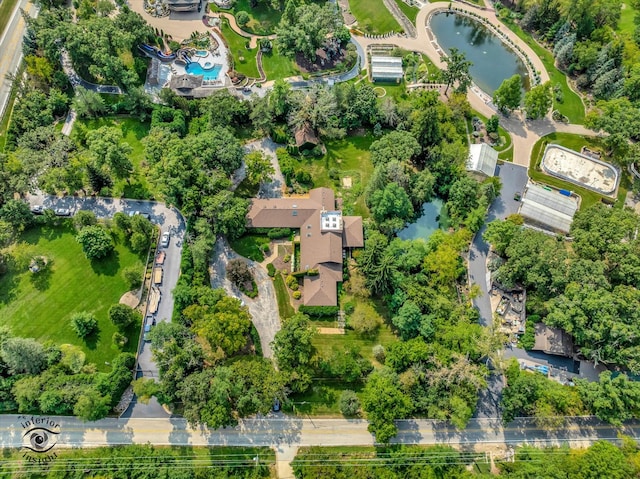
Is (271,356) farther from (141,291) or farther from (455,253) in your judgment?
(455,253)

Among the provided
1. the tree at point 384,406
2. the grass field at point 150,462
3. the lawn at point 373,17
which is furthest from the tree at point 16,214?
the lawn at point 373,17

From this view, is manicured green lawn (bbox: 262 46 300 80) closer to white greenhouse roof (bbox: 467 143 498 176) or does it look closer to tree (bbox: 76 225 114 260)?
white greenhouse roof (bbox: 467 143 498 176)

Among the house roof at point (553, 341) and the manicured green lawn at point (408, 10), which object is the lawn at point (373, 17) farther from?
the house roof at point (553, 341)

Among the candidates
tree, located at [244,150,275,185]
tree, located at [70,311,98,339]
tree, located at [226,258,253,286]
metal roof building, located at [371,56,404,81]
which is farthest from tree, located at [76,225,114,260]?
metal roof building, located at [371,56,404,81]

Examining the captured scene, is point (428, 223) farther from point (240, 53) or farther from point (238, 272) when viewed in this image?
point (240, 53)

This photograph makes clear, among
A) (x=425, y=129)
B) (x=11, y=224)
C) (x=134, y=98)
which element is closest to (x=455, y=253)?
(x=425, y=129)
